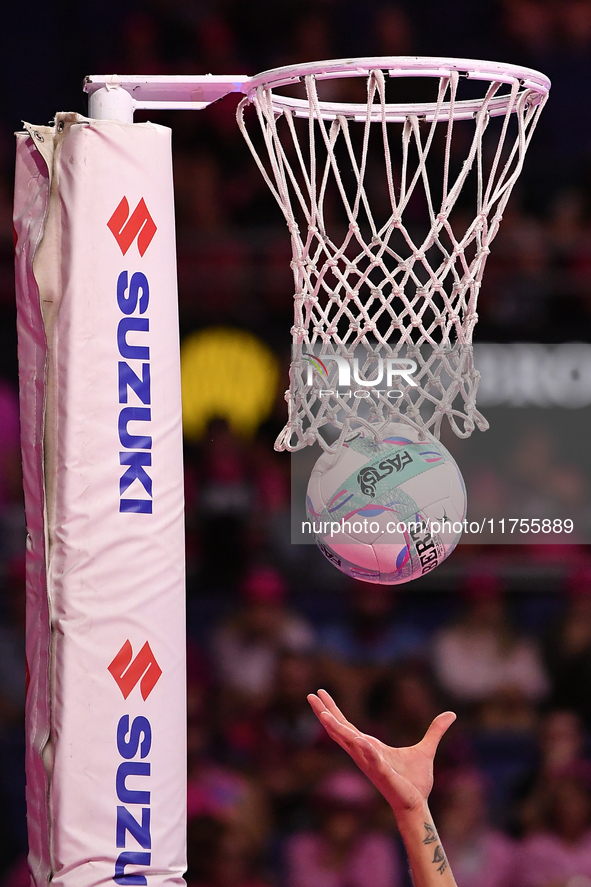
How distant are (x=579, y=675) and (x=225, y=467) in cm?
140

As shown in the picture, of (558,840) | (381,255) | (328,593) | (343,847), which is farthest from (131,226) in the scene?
(558,840)

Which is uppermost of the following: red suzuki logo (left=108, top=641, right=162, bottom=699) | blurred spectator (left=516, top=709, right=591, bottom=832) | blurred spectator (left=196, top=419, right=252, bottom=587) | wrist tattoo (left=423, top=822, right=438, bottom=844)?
blurred spectator (left=196, top=419, right=252, bottom=587)

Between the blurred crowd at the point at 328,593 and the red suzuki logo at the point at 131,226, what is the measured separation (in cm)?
156

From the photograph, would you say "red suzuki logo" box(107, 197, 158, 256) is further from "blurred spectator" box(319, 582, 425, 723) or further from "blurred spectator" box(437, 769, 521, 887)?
"blurred spectator" box(437, 769, 521, 887)

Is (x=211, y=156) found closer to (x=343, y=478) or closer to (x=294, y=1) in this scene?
(x=294, y=1)

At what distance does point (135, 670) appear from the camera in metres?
1.65

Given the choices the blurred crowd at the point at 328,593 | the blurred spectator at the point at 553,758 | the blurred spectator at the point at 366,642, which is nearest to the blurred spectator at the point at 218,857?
the blurred crowd at the point at 328,593

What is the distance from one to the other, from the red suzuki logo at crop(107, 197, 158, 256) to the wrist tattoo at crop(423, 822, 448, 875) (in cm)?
118

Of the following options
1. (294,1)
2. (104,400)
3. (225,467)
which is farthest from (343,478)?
(294,1)

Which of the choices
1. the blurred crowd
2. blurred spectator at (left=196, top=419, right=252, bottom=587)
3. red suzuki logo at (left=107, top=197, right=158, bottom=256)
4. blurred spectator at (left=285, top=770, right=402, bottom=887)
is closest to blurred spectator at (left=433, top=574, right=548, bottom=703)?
the blurred crowd

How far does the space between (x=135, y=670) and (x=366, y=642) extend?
1802 mm

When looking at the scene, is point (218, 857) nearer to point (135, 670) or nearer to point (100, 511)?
point (135, 670)

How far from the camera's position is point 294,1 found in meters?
3.19

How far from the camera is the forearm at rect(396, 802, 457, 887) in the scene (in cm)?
180
